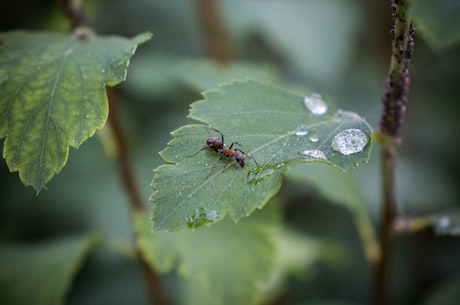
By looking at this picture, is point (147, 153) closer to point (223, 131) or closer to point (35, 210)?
point (35, 210)

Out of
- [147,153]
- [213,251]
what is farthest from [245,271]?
[147,153]

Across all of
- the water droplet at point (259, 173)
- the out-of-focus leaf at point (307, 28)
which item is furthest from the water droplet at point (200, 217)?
the out-of-focus leaf at point (307, 28)

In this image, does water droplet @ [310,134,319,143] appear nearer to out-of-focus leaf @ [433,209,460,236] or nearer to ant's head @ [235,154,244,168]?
ant's head @ [235,154,244,168]

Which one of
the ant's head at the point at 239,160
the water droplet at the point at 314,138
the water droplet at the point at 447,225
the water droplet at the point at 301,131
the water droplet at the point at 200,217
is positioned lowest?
the water droplet at the point at 447,225

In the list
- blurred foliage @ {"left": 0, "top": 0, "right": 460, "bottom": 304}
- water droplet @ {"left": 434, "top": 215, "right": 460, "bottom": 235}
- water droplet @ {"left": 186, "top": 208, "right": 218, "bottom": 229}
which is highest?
water droplet @ {"left": 186, "top": 208, "right": 218, "bottom": 229}

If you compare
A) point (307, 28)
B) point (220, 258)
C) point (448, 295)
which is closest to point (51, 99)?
point (220, 258)

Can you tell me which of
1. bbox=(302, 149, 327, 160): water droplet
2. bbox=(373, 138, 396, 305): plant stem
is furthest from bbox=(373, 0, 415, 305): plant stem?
bbox=(302, 149, 327, 160): water droplet

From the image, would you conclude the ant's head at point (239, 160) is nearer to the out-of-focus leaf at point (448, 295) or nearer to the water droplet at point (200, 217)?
the water droplet at point (200, 217)
